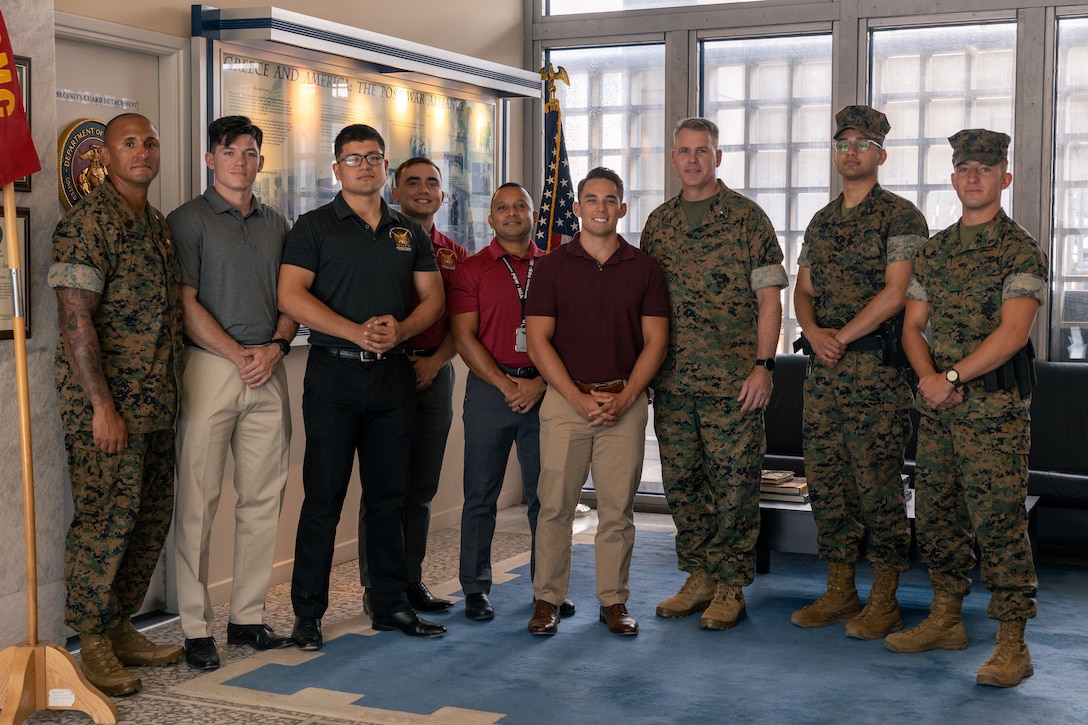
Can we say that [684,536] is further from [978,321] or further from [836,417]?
[978,321]

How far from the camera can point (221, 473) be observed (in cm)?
411

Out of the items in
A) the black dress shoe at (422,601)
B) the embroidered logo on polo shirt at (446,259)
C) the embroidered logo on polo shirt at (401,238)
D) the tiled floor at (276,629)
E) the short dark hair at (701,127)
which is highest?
the short dark hair at (701,127)

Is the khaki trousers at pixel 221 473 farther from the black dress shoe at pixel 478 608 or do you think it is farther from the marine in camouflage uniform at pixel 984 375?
the marine in camouflage uniform at pixel 984 375

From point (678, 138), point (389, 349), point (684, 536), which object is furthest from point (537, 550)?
point (678, 138)

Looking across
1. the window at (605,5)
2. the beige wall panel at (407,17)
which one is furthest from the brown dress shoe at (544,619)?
the window at (605,5)

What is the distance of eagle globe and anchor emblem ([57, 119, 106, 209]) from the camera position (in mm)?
4113

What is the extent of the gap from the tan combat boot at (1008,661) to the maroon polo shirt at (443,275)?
219 cm

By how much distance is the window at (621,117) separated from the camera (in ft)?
23.2

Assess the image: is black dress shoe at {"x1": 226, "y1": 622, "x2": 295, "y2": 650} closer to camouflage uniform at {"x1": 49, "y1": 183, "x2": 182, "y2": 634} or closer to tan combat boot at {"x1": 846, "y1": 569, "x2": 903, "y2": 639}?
camouflage uniform at {"x1": 49, "y1": 183, "x2": 182, "y2": 634}

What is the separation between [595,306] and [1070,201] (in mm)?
3273

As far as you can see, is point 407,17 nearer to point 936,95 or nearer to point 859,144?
point 859,144

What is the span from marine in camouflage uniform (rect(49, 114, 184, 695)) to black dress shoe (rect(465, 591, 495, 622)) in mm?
1321

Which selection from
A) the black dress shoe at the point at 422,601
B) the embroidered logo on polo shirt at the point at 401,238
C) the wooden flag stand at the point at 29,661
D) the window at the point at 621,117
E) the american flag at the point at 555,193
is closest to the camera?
the wooden flag stand at the point at 29,661

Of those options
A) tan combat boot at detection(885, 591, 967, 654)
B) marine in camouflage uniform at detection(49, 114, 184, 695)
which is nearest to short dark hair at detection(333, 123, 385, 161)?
marine in camouflage uniform at detection(49, 114, 184, 695)
